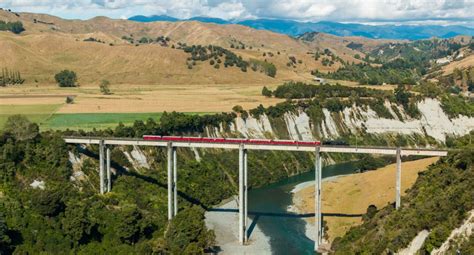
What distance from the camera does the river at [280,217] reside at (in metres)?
88.2

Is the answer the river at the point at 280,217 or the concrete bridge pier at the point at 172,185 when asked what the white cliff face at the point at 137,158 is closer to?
the concrete bridge pier at the point at 172,185

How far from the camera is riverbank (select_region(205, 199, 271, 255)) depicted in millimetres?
87125

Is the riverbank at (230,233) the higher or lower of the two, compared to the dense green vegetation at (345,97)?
lower

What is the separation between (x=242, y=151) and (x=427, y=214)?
3558cm

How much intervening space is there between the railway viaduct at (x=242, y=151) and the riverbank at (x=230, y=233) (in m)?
1.61

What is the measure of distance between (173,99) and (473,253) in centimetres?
14306

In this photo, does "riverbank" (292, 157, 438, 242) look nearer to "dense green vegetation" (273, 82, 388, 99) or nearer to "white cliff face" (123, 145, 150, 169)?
"white cliff face" (123, 145, 150, 169)

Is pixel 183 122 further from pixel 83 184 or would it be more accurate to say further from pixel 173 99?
pixel 173 99

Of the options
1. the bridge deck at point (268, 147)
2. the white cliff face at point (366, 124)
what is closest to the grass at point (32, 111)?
the bridge deck at point (268, 147)

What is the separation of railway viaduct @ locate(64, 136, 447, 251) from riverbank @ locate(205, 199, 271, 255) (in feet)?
5.30

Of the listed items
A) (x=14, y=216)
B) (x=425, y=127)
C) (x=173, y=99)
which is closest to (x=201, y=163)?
(x=14, y=216)

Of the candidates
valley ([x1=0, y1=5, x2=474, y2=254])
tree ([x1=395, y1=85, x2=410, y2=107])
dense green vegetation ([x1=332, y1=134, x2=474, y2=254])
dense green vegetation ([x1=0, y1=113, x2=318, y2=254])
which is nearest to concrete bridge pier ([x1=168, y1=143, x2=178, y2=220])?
dense green vegetation ([x1=0, y1=113, x2=318, y2=254])

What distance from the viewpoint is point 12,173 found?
94688 millimetres

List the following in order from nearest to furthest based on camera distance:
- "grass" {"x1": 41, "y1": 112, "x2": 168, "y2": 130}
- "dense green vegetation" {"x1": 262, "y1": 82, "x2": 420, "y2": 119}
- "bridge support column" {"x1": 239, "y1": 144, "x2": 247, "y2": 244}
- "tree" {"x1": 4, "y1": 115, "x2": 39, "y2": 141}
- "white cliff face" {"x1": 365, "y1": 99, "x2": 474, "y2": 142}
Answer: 1. "bridge support column" {"x1": 239, "y1": 144, "x2": 247, "y2": 244}
2. "tree" {"x1": 4, "y1": 115, "x2": 39, "y2": 141}
3. "grass" {"x1": 41, "y1": 112, "x2": 168, "y2": 130}
4. "dense green vegetation" {"x1": 262, "y1": 82, "x2": 420, "y2": 119}
5. "white cliff face" {"x1": 365, "y1": 99, "x2": 474, "y2": 142}
